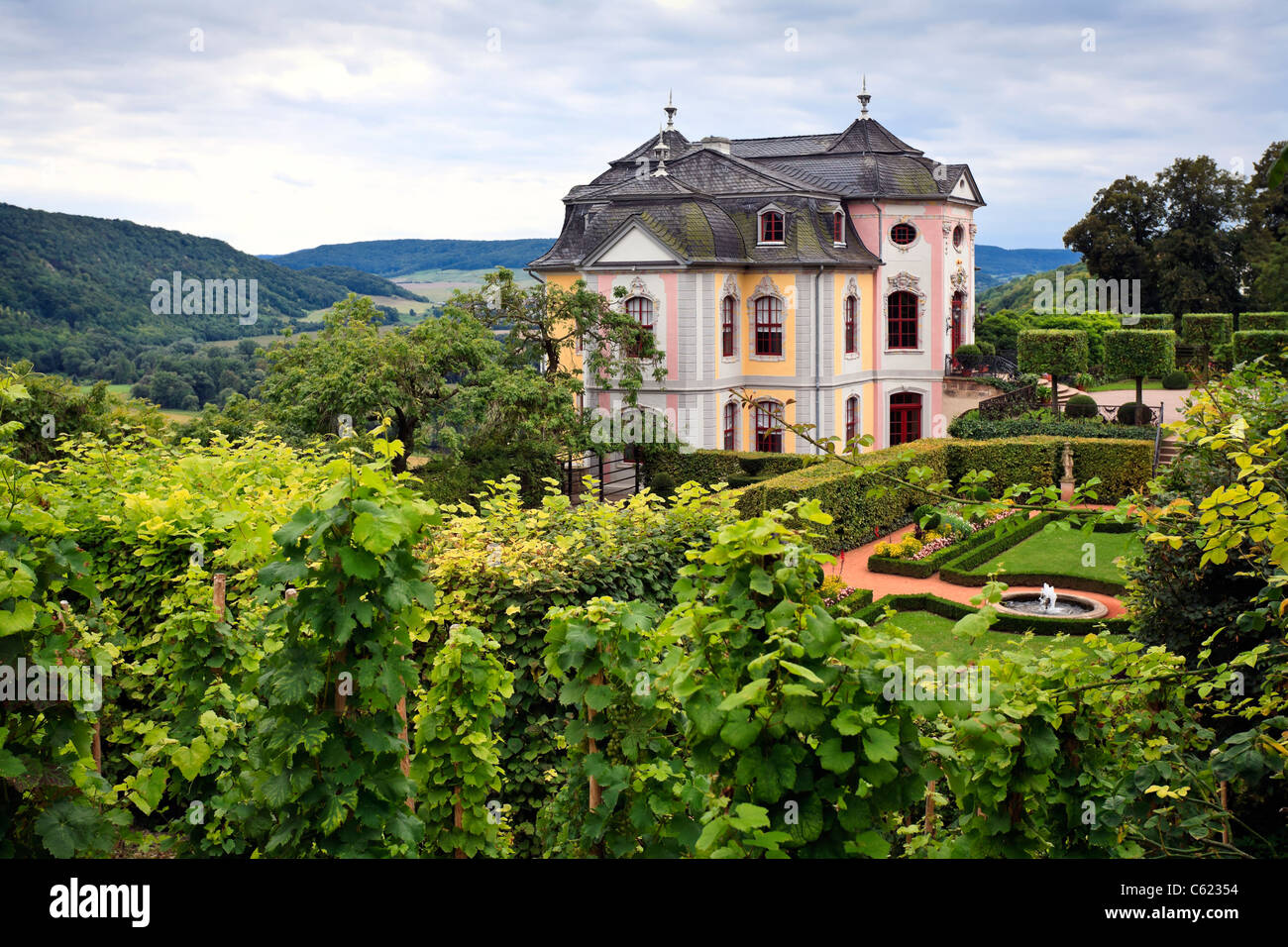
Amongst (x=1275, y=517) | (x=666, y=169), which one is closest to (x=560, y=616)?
(x=1275, y=517)

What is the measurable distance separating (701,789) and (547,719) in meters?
4.11

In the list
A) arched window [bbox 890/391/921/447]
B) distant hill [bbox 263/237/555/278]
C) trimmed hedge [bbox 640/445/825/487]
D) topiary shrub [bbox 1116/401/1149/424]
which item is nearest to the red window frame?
arched window [bbox 890/391/921/447]

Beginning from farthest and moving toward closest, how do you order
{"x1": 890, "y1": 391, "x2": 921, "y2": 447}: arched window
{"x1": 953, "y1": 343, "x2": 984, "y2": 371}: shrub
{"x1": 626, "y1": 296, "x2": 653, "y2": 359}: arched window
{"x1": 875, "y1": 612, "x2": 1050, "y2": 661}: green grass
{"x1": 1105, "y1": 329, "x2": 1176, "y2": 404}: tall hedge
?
{"x1": 953, "y1": 343, "x2": 984, "y2": 371}: shrub, {"x1": 890, "y1": 391, "x2": 921, "y2": 447}: arched window, {"x1": 1105, "y1": 329, "x2": 1176, "y2": 404}: tall hedge, {"x1": 626, "y1": 296, "x2": 653, "y2": 359}: arched window, {"x1": 875, "y1": 612, "x2": 1050, "y2": 661}: green grass

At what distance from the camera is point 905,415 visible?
123 feet

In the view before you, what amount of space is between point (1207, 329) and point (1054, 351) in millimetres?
15542

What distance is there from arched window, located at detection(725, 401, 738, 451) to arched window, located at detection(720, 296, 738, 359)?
1.60 metres

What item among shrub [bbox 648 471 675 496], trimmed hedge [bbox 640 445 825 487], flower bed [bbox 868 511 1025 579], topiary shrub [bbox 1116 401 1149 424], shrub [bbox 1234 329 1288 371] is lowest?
flower bed [bbox 868 511 1025 579]

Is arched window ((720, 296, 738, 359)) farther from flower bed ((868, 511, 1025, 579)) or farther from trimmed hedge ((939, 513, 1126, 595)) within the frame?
trimmed hedge ((939, 513, 1126, 595))

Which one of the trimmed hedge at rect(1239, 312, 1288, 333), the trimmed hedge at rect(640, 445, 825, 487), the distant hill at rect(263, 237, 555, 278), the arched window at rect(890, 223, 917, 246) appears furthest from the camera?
the distant hill at rect(263, 237, 555, 278)

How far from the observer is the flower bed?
20.8 metres

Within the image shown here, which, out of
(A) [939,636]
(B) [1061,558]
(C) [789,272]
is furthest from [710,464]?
(A) [939,636]

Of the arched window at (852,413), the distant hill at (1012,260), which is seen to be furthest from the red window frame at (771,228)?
the distant hill at (1012,260)

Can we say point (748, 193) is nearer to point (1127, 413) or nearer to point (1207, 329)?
point (1127, 413)
